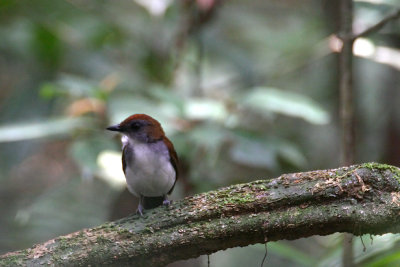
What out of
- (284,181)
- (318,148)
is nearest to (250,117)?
(318,148)

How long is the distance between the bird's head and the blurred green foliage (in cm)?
13

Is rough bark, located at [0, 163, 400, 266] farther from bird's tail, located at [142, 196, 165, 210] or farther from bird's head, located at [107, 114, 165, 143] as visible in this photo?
bird's tail, located at [142, 196, 165, 210]

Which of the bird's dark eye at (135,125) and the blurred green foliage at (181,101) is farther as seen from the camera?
the blurred green foliage at (181,101)

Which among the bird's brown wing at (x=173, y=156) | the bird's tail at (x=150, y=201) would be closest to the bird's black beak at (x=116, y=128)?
the bird's brown wing at (x=173, y=156)

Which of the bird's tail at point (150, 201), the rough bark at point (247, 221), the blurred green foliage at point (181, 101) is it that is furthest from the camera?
the blurred green foliage at point (181, 101)

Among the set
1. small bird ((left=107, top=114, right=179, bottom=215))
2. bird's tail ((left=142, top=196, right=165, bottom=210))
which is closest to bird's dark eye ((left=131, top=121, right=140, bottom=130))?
small bird ((left=107, top=114, right=179, bottom=215))

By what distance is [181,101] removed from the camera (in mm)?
3787

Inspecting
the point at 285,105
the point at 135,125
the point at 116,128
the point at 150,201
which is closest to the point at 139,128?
the point at 135,125

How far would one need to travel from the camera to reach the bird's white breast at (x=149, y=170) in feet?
11.0

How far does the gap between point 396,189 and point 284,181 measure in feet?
1.58

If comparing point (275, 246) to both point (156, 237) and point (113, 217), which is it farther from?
point (113, 217)

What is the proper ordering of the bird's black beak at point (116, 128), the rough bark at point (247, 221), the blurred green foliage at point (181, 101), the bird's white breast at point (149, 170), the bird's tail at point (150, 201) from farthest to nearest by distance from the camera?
the blurred green foliage at point (181, 101)
the bird's tail at point (150, 201)
the bird's black beak at point (116, 128)
the bird's white breast at point (149, 170)
the rough bark at point (247, 221)

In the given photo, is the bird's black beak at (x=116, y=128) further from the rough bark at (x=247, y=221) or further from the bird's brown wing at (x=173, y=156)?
the rough bark at (x=247, y=221)

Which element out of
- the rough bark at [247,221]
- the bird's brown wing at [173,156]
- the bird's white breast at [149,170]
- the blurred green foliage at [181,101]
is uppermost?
the blurred green foliage at [181,101]
